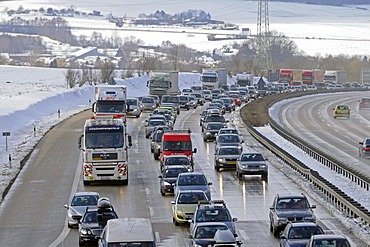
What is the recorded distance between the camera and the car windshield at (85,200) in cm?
3062

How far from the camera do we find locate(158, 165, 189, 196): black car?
126 ft

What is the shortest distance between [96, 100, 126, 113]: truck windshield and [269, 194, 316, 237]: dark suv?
3153cm

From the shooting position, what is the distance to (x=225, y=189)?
4031 cm

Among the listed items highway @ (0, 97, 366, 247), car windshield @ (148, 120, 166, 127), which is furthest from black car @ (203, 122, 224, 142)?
highway @ (0, 97, 366, 247)

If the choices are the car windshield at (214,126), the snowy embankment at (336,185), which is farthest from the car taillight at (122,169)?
the car windshield at (214,126)

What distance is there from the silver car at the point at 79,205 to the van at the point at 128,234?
9.50m

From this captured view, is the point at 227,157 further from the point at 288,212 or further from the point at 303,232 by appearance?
the point at 303,232

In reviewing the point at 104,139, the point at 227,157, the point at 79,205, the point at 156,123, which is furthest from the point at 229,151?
the point at 79,205

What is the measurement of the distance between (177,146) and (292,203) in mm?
18255

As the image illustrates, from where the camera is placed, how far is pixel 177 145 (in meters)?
46.8

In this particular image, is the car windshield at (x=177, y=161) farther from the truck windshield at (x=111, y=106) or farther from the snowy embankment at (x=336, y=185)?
the truck windshield at (x=111, y=106)

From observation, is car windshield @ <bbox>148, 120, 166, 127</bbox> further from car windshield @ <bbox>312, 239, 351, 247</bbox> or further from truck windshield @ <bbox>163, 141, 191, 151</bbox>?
car windshield @ <bbox>312, 239, 351, 247</bbox>

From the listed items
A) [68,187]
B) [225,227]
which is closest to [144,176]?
[68,187]

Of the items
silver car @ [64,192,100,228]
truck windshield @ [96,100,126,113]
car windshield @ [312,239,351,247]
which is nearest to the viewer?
car windshield @ [312,239,351,247]
